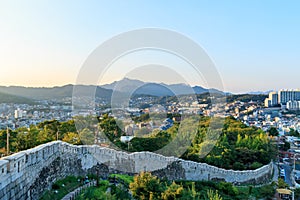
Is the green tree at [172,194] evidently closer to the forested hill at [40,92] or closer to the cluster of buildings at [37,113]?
the cluster of buildings at [37,113]

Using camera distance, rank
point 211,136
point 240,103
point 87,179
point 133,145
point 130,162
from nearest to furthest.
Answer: point 87,179, point 130,162, point 133,145, point 211,136, point 240,103

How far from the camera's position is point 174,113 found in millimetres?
18172

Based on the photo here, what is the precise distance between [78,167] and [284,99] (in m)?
64.9

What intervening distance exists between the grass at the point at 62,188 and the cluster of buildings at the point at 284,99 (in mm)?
59013

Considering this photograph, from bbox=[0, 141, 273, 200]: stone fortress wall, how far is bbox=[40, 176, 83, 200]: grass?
99mm

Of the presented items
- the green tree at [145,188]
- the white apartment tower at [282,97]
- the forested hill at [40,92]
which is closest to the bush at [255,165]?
the green tree at [145,188]

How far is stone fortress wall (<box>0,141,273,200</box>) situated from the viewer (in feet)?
11.4

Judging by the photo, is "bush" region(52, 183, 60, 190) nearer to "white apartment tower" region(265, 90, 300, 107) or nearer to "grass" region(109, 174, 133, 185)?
"grass" region(109, 174, 133, 185)

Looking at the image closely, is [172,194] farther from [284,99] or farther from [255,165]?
[284,99]

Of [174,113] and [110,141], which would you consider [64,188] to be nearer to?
[110,141]

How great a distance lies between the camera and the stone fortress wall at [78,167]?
11.4ft

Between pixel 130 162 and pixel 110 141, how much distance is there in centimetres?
481

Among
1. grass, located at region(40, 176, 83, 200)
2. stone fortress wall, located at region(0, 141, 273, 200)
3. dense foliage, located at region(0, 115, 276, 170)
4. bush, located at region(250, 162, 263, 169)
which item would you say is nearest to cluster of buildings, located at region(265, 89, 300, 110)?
dense foliage, located at region(0, 115, 276, 170)

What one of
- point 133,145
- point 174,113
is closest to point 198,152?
point 133,145
